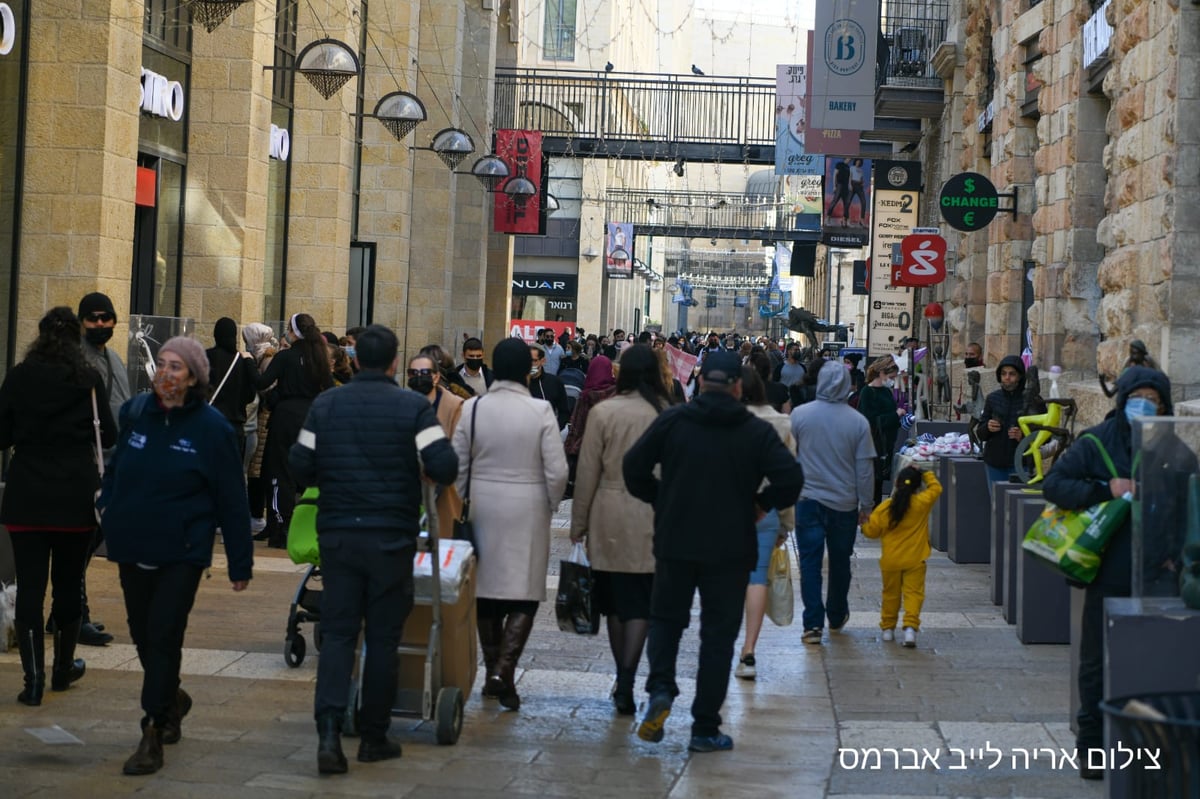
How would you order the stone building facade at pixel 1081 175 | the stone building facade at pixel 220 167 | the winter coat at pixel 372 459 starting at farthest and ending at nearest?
1. the stone building facade at pixel 220 167
2. the stone building facade at pixel 1081 175
3. the winter coat at pixel 372 459

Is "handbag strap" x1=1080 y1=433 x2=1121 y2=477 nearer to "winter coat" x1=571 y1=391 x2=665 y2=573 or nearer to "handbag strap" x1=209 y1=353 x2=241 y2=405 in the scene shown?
"winter coat" x1=571 y1=391 x2=665 y2=573

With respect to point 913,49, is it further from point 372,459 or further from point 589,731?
point 372,459

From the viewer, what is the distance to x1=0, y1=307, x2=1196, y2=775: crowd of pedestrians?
7000 millimetres

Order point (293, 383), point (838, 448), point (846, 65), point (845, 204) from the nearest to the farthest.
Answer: point (838, 448), point (293, 383), point (846, 65), point (845, 204)

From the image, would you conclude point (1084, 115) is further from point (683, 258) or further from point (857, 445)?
point (683, 258)

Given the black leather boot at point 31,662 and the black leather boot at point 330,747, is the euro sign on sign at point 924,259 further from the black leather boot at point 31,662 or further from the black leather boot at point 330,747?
the black leather boot at point 330,747

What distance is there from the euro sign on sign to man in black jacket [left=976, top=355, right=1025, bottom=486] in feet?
29.9

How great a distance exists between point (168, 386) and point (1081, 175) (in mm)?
12988

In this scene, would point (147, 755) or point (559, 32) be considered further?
point (559, 32)

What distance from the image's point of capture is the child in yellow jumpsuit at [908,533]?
422 inches

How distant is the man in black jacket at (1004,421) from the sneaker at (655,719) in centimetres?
746

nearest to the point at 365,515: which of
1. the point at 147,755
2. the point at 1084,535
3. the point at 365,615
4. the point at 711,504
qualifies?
the point at 365,615

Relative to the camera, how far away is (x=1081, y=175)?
705 inches

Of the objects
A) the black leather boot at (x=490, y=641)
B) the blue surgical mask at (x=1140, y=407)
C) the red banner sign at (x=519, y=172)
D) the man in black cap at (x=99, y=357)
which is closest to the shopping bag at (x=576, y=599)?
the black leather boot at (x=490, y=641)
